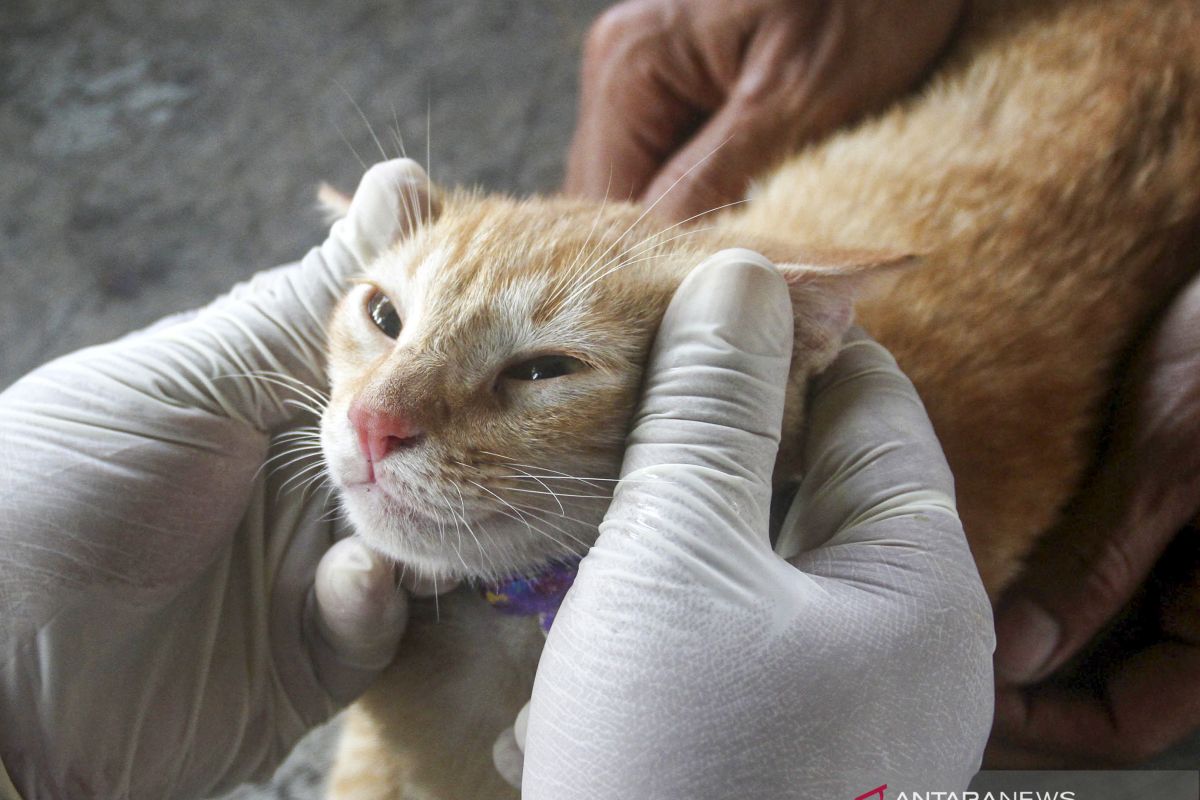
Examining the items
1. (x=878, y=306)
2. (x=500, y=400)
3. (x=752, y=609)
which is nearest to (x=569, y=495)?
(x=500, y=400)

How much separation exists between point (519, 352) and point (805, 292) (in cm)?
33

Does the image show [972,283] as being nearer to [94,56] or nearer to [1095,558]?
[1095,558]

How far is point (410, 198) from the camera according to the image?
125 cm

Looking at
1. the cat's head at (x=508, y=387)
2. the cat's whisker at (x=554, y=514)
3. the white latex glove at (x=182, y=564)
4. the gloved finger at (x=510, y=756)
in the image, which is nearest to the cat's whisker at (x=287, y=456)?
the white latex glove at (x=182, y=564)

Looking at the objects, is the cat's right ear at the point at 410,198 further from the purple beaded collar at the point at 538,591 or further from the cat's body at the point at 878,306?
the purple beaded collar at the point at 538,591

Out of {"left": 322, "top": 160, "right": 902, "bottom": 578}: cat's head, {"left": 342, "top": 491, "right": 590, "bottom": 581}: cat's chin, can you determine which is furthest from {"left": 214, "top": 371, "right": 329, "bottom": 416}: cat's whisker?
{"left": 342, "top": 491, "right": 590, "bottom": 581}: cat's chin

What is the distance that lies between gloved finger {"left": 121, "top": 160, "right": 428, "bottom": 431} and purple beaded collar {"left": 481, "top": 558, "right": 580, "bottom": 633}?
1.16 ft

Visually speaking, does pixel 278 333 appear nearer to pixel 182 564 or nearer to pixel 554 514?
pixel 182 564

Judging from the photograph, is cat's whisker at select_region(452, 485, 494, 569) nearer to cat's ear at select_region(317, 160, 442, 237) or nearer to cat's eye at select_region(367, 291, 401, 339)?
cat's eye at select_region(367, 291, 401, 339)

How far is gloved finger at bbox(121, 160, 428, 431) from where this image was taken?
1188mm

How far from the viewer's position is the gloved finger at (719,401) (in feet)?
2.98

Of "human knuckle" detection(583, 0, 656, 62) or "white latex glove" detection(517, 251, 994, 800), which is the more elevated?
"human knuckle" detection(583, 0, 656, 62)

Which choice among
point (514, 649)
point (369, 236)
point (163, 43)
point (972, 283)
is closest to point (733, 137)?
point (972, 283)

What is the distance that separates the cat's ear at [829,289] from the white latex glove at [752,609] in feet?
0.16
